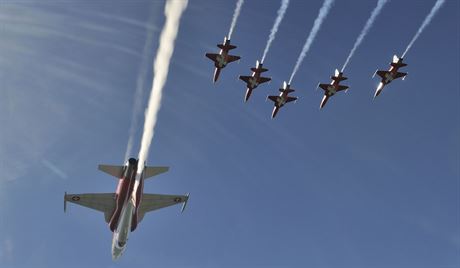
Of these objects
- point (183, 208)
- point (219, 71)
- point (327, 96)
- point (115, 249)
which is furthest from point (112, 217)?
point (327, 96)

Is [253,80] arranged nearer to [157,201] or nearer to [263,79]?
[263,79]

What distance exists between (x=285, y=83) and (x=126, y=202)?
25.7 meters

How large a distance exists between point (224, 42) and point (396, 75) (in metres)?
22.6

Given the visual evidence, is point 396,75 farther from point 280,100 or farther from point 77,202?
point 77,202

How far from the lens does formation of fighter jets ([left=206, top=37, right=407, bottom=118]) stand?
59.7 meters

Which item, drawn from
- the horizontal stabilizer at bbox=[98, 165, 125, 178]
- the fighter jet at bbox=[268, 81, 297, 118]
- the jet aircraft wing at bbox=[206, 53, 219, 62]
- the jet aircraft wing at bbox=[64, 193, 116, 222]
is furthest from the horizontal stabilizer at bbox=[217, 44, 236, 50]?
the jet aircraft wing at bbox=[64, 193, 116, 222]

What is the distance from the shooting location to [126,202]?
197ft

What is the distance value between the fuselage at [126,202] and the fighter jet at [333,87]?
26439 millimetres

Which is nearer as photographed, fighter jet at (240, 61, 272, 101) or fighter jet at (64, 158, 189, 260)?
fighter jet at (64, 158, 189, 260)

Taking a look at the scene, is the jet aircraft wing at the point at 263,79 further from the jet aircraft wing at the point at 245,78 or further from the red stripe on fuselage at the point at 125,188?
the red stripe on fuselage at the point at 125,188

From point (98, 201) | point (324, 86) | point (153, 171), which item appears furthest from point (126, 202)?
point (324, 86)

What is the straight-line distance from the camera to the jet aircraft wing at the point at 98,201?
64.0 meters

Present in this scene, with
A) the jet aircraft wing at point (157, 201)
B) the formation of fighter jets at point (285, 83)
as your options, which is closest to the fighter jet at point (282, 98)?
the formation of fighter jets at point (285, 83)

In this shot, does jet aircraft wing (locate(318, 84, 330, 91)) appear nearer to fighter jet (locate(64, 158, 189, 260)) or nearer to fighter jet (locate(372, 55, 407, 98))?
fighter jet (locate(372, 55, 407, 98))
